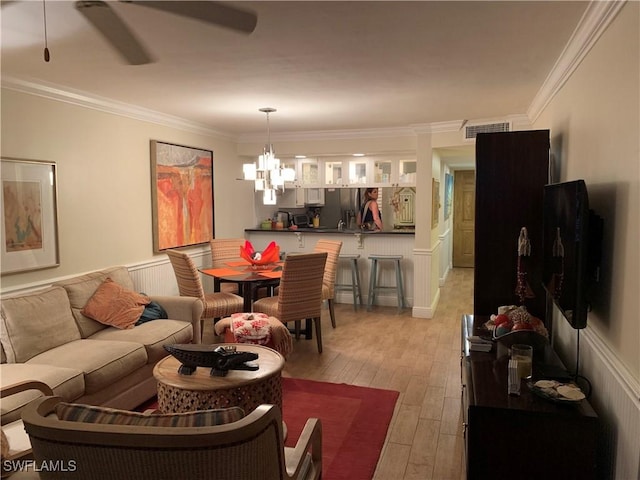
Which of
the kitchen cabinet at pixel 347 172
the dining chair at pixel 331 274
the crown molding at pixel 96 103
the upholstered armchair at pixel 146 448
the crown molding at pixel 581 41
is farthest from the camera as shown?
the kitchen cabinet at pixel 347 172

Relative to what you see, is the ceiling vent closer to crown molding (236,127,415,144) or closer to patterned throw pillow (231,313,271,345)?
crown molding (236,127,415,144)

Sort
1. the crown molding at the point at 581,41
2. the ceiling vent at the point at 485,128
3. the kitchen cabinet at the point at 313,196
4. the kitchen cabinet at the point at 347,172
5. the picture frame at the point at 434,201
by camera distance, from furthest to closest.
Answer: the kitchen cabinet at the point at 313,196 < the kitchen cabinet at the point at 347,172 < the picture frame at the point at 434,201 < the ceiling vent at the point at 485,128 < the crown molding at the point at 581,41

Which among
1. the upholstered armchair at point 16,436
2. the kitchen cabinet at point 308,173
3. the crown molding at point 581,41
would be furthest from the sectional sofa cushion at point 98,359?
the kitchen cabinet at point 308,173

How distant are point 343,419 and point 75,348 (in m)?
1.85

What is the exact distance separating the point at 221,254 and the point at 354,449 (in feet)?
11.2

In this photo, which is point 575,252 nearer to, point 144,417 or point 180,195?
point 144,417

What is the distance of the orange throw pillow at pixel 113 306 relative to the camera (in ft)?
11.9

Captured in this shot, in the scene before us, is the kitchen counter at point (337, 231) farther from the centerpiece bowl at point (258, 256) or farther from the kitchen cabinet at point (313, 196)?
the centerpiece bowl at point (258, 256)

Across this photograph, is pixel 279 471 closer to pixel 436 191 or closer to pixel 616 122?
pixel 616 122

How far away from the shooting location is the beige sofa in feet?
8.98

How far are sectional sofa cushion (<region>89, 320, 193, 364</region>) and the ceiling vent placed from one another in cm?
350

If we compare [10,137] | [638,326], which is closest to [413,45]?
[638,326]

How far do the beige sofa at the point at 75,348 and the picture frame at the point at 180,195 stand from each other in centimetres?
130

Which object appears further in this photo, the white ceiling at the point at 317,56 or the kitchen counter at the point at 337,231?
the kitchen counter at the point at 337,231
